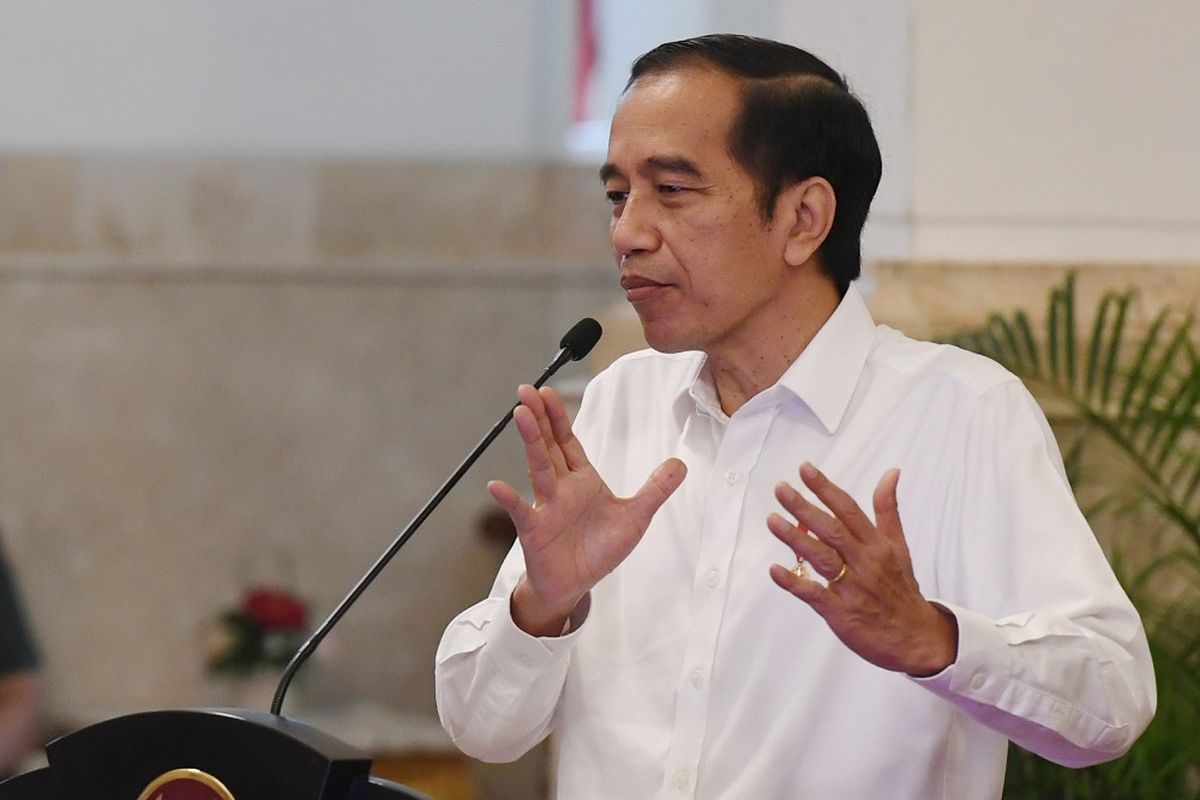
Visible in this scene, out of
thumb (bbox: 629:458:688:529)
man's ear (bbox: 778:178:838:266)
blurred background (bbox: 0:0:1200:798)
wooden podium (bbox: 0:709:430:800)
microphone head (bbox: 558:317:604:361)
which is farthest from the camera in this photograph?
blurred background (bbox: 0:0:1200:798)

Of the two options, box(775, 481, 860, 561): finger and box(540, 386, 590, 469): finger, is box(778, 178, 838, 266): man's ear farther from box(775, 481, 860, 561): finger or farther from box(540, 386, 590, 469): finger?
box(775, 481, 860, 561): finger

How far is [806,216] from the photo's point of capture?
2287 mm

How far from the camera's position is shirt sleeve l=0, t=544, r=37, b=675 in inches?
141

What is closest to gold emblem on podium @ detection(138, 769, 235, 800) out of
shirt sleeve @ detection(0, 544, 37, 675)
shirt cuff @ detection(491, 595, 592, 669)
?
shirt cuff @ detection(491, 595, 592, 669)

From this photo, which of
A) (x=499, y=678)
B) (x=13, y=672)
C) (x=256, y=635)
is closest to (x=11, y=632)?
(x=13, y=672)

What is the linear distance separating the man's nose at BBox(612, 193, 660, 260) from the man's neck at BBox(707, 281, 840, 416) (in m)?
0.19

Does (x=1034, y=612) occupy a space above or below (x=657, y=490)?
below

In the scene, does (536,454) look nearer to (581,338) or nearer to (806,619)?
(581,338)

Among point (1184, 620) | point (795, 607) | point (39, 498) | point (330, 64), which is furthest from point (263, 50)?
point (795, 607)

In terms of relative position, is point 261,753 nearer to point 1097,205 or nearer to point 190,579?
point 1097,205

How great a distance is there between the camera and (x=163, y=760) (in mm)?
1676

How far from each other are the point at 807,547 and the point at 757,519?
1.64 ft

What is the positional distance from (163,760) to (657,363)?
40.3 inches

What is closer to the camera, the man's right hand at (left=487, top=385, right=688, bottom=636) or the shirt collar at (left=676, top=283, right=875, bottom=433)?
the man's right hand at (left=487, top=385, right=688, bottom=636)
